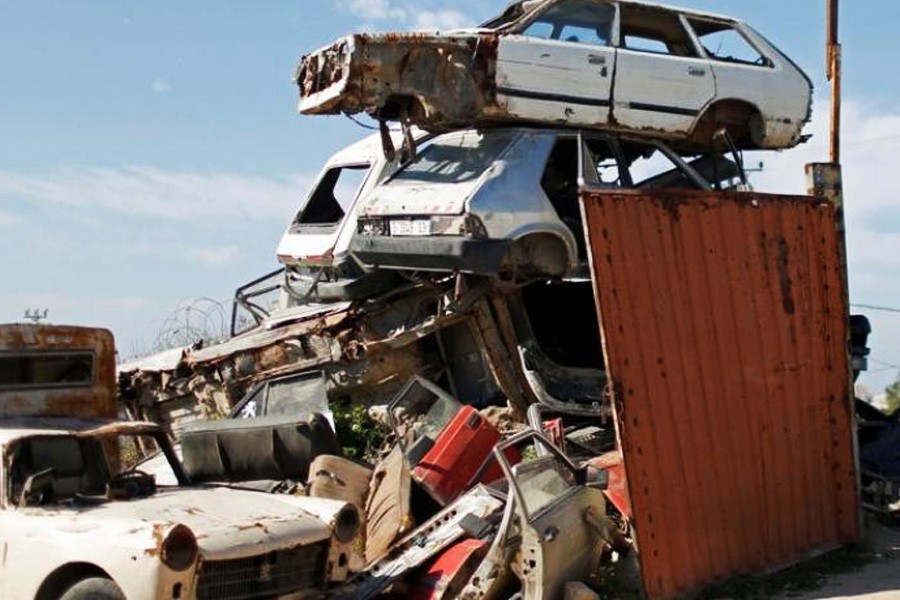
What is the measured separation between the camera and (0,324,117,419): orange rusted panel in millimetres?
8477

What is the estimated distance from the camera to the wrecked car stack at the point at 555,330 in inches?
317

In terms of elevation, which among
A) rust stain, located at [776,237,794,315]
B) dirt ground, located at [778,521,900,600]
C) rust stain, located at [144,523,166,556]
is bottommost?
dirt ground, located at [778,521,900,600]

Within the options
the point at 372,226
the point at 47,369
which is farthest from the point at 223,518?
the point at 372,226

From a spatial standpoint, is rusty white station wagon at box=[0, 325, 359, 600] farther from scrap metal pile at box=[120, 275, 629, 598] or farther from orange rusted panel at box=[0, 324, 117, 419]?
scrap metal pile at box=[120, 275, 629, 598]

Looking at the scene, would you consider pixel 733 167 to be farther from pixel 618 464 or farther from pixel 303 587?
pixel 303 587

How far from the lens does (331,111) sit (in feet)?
33.1

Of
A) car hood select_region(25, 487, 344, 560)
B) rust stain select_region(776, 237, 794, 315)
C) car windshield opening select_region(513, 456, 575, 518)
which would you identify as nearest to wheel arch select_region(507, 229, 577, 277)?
rust stain select_region(776, 237, 794, 315)

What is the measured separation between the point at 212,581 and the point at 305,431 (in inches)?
121

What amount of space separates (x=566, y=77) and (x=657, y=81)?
847 mm

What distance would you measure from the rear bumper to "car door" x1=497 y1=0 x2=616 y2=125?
129cm

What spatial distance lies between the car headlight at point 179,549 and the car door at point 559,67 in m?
4.78

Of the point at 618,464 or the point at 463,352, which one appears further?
the point at 463,352

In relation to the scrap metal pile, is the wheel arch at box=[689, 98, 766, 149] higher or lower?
higher

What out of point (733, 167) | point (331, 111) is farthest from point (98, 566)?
point (733, 167)
